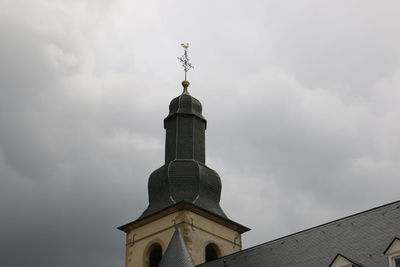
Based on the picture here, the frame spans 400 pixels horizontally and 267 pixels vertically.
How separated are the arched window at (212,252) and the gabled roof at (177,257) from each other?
291 inches

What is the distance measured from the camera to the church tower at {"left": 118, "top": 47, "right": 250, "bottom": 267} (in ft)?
158

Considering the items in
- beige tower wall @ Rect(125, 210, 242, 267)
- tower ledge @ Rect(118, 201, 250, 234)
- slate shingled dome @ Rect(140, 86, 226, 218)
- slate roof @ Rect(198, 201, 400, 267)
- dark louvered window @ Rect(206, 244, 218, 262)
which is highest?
slate shingled dome @ Rect(140, 86, 226, 218)

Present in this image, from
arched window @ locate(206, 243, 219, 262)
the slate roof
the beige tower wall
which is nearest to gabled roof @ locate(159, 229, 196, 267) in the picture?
the slate roof

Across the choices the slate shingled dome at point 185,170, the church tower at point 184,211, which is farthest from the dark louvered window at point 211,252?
the slate shingled dome at point 185,170

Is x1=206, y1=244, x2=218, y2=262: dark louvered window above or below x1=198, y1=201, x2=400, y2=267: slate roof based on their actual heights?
above

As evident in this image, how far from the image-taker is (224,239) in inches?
1955

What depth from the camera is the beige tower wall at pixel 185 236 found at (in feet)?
156

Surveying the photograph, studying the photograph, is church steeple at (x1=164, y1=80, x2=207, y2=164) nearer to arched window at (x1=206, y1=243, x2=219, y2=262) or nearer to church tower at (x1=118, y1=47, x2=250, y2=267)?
church tower at (x1=118, y1=47, x2=250, y2=267)

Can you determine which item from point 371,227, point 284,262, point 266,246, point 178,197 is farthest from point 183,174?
point 371,227

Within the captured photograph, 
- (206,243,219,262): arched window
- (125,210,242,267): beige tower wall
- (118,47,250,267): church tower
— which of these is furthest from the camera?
(206,243,219,262): arched window

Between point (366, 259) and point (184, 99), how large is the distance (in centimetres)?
2471

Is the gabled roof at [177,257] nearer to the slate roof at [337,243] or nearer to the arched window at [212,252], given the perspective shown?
the slate roof at [337,243]

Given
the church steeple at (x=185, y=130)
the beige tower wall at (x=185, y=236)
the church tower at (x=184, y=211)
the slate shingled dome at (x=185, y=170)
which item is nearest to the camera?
the beige tower wall at (x=185, y=236)

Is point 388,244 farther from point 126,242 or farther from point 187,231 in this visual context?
point 126,242
